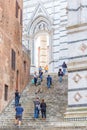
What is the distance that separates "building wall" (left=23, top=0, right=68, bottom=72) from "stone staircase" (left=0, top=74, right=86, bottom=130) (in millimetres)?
4804

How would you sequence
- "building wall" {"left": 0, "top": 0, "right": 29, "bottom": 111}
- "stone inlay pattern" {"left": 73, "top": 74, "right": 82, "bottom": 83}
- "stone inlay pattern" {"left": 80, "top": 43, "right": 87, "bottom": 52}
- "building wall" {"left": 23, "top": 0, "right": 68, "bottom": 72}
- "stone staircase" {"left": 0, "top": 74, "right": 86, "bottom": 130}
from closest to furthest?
"stone staircase" {"left": 0, "top": 74, "right": 86, "bottom": 130}
"stone inlay pattern" {"left": 73, "top": 74, "right": 82, "bottom": 83}
"stone inlay pattern" {"left": 80, "top": 43, "right": 87, "bottom": 52}
"building wall" {"left": 0, "top": 0, "right": 29, "bottom": 111}
"building wall" {"left": 23, "top": 0, "right": 68, "bottom": 72}

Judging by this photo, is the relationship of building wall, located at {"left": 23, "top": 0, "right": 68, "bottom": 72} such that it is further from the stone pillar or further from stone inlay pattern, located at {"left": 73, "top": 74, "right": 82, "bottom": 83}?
stone inlay pattern, located at {"left": 73, "top": 74, "right": 82, "bottom": 83}

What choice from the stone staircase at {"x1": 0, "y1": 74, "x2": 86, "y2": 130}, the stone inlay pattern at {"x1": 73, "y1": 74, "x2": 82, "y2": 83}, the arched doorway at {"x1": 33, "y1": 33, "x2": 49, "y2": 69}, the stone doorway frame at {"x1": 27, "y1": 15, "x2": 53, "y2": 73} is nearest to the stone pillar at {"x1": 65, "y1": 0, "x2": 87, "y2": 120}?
the stone inlay pattern at {"x1": 73, "y1": 74, "x2": 82, "y2": 83}

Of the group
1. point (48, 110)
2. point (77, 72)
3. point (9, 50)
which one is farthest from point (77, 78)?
point (9, 50)

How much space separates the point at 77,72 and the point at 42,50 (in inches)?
733

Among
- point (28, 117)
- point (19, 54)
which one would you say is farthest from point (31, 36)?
point (28, 117)

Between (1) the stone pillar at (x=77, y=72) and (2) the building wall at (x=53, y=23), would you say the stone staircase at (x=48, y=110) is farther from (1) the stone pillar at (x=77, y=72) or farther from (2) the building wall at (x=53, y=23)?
(2) the building wall at (x=53, y=23)

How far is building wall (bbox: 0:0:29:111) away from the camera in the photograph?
27.1 metres

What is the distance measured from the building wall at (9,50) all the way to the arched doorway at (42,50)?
26.6 feet

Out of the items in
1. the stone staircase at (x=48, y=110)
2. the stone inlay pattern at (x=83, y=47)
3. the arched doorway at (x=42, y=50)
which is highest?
the arched doorway at (x=42, y=50)

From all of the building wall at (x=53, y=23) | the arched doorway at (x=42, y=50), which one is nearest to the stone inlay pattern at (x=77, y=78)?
the building wall at (x=53, y=23)

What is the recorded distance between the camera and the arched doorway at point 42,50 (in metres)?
39.8

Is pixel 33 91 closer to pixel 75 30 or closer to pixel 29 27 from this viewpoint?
pixel 75 30

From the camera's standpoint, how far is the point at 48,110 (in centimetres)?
2561
